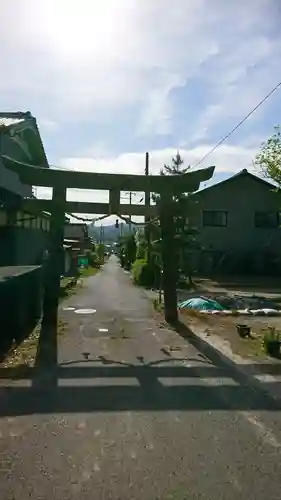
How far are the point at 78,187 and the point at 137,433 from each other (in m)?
8.19

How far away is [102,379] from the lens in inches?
321

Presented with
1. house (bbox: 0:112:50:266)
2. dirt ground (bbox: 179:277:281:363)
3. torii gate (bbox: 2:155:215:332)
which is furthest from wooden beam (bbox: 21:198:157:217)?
dirt ground (bbox: 179:277:281:363)

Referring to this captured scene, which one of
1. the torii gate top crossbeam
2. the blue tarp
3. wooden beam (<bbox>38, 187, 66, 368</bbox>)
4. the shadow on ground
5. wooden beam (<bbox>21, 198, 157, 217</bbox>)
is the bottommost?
the blue tarp

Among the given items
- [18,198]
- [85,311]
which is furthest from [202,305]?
[18,198]

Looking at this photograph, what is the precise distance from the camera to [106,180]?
42.8 ft

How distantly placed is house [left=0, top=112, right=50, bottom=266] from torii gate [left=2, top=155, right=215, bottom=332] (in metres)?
0.79

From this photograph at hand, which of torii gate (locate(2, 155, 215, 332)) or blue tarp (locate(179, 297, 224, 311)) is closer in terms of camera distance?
torii gate (locate(2, 155, 215, 332))

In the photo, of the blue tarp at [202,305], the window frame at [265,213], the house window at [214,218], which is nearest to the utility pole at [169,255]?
the blue tarp at [202,305]

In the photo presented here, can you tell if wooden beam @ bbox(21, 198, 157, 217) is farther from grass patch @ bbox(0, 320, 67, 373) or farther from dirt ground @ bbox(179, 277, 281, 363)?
dirt ground @ bbox(179, 277, 281, 363)

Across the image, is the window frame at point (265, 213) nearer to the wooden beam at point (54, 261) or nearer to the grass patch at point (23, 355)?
the wooden beam at point (54, 261)

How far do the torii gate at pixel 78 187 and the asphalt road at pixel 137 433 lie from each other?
3453 mm

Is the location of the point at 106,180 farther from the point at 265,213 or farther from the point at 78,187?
the point at 265,213

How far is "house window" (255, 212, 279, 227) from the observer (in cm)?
4041

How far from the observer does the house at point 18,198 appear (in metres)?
14.6
